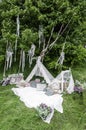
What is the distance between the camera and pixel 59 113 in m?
6.69

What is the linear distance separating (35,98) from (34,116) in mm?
867

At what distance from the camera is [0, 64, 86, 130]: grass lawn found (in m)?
6.20

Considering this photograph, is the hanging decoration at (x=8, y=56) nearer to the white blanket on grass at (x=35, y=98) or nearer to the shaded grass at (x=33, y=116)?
the white blanket on grass at (x=35, y=98)

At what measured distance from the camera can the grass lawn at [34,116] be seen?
6.20 m

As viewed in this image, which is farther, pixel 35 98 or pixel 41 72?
pixel 41 72

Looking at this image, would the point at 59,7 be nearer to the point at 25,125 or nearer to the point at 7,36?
the point at 7,36

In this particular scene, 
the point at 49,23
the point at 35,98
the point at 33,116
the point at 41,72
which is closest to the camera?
the point at 33,116

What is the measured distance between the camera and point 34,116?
639 cm

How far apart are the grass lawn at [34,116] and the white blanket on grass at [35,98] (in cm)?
13

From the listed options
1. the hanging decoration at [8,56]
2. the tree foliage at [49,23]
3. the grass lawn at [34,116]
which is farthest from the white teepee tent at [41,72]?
the hanging decoration at [8,56]

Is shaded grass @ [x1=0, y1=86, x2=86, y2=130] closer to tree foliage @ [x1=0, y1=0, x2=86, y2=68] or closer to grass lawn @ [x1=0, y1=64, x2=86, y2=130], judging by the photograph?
grass lawn @ [x1=0, y1=64, x2=86, y2=130]

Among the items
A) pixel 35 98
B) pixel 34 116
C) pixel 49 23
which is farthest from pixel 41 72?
pixel 34 116

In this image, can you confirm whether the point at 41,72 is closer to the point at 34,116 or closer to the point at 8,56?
the point at 8,56

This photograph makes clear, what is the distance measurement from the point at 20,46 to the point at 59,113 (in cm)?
270
